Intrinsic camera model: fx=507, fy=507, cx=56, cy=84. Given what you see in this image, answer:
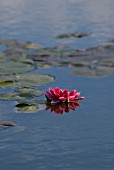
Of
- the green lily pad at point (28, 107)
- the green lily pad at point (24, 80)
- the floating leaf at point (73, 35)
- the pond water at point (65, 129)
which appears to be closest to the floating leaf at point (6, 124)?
the pond water at point (65, 129)

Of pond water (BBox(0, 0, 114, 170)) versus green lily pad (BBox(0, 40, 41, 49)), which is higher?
green lily pad (BBox(0, 40, 41, 49))

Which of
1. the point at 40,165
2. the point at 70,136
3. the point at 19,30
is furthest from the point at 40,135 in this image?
the point at 19,30

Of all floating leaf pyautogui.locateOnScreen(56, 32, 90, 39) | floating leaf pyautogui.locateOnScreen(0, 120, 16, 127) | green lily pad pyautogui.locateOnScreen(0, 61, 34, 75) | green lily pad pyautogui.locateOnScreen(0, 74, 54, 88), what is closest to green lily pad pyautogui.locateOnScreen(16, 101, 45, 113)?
floating leaf pyautogui.locateOnScreen(0, 120, 16, 127)

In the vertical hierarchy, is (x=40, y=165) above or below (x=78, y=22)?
below

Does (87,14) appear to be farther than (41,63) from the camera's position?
Yes

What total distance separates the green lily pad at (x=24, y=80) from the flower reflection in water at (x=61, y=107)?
0.37 m

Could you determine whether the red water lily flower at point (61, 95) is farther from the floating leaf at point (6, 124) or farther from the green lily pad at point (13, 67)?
the green lily pad at point (13, 67)

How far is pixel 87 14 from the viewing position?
6250mm

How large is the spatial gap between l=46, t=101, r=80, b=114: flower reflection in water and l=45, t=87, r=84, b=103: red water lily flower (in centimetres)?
2

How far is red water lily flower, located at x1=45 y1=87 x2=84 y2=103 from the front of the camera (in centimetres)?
301

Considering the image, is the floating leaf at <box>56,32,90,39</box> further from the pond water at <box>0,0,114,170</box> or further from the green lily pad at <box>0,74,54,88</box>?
the green lily pad at <box>0,74,54,88</box>

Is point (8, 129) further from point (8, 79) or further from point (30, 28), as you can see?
point (30, 28)

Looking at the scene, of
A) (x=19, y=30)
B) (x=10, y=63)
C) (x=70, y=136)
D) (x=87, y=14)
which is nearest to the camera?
(x=70, y=136)

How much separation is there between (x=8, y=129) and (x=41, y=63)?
58.9 inches
